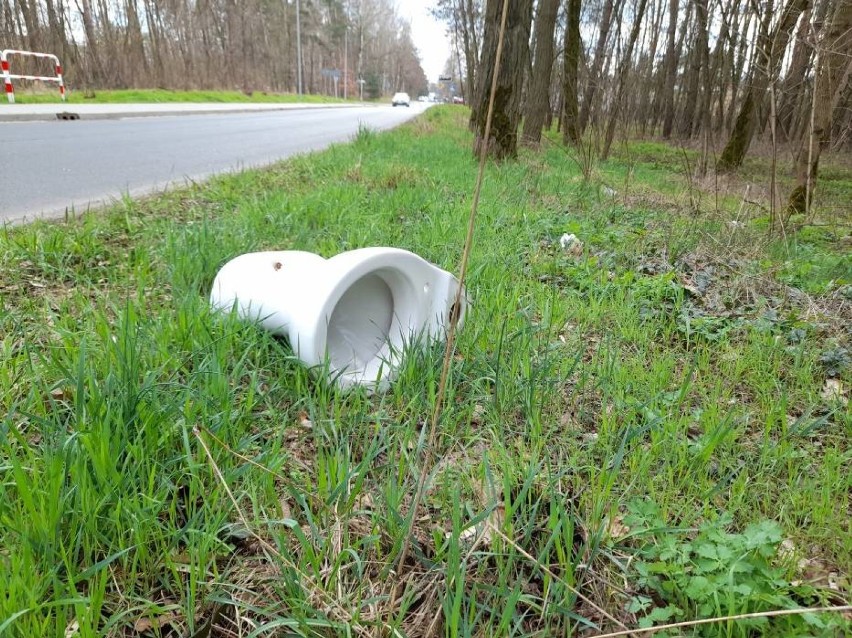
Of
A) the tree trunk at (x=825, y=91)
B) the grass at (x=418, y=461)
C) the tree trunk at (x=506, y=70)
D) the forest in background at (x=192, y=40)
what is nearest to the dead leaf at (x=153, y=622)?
the grass at (x=418, y=461)

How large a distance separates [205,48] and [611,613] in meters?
34.8

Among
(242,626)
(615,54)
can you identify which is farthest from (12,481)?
(615,54)

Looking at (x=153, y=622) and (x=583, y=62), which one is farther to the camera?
(x=583, y=62)

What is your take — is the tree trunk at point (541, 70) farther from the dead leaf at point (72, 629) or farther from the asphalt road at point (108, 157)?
Result: the dead leaf at point (72, 629)

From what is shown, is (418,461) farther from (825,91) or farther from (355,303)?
(825,91)

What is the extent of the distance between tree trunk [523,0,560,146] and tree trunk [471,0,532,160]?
7.35ft

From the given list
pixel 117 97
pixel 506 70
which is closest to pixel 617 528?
pixel 506 70

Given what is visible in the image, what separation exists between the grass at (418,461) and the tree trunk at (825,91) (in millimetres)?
2437

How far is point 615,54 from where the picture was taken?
5.73 m

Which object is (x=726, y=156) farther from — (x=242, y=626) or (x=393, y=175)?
(x=242, y=626)

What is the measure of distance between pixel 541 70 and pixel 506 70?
3.60m

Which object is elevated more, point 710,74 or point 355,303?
point 710,74

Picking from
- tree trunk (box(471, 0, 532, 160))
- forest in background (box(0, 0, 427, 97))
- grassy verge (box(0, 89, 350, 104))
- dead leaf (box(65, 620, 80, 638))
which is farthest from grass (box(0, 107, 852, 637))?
forest in background (box(0, 0, 427, 97))

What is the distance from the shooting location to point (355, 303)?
2.08 m
